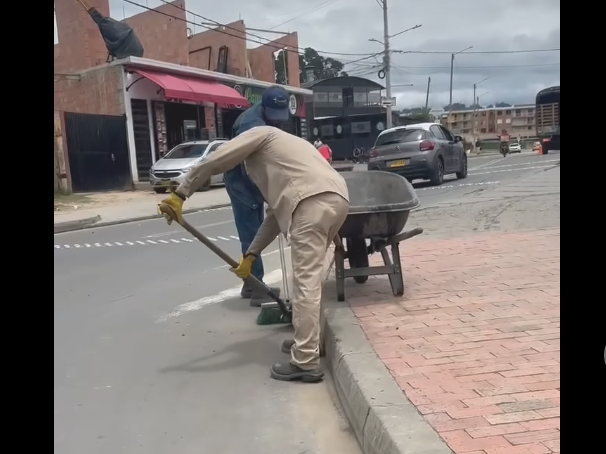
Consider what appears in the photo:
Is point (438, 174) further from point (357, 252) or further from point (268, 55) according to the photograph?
point (268, 55)

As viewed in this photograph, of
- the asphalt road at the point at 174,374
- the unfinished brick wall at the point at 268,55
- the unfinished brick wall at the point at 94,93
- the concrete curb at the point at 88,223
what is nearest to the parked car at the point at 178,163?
the unfinished brick wall at the point at 94,93

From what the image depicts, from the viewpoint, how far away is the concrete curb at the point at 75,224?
36.0ft

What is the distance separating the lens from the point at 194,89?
21281 millimetres

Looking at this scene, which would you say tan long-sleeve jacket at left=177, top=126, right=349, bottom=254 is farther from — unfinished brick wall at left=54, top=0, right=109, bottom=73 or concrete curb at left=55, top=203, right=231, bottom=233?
unfinished brick wall at left=54, top=0, right=109, bottom=73

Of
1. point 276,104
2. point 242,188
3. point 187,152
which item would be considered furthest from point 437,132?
point 276,104

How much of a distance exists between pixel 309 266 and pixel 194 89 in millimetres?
19028

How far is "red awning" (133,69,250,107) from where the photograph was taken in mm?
19609

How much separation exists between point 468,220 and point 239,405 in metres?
5.99

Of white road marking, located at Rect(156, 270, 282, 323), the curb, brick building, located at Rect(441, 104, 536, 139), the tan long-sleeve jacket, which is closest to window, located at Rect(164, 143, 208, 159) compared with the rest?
white road marking, located at Rect(156, 270, 282, 323)

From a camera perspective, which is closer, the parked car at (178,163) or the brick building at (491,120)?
the parked car at (178,163)

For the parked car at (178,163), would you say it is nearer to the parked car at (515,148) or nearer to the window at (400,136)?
the window at (400,136)

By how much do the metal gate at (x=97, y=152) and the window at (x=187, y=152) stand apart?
2.22 metres
